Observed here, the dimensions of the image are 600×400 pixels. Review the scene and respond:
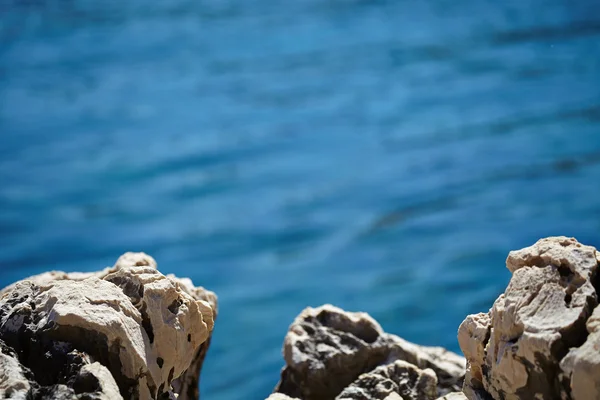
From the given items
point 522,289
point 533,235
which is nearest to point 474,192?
point 533,235

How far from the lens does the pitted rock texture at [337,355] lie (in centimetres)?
257

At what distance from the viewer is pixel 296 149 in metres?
6.56

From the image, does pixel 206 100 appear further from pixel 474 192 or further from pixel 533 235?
pixel 533 235

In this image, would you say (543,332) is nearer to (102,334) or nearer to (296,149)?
(102,334)

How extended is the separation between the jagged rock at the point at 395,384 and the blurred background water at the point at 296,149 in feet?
7.04

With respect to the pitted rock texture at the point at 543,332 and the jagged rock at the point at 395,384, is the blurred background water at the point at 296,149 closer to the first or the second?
the jagged rock at the point at 395,384

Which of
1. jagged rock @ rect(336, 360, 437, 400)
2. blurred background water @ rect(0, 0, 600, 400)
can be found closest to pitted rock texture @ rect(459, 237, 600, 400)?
jagged rock @ rect(336, 360, 437, 400)

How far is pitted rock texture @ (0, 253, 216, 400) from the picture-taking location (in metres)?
1.72

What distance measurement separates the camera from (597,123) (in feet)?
21.5

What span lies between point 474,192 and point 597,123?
1273 mm

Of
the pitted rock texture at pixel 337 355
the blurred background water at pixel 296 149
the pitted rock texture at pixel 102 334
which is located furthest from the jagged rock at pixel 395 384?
the blurred background water at pixel 296 149

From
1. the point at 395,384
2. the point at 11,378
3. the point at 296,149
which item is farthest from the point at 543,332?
the point at 296,149

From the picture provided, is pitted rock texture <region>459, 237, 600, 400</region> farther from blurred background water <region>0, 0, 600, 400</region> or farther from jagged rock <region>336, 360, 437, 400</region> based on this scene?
blurred background water <region>0, 0, 600, 400</region>

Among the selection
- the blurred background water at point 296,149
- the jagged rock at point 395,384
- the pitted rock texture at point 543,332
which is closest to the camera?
the pitted rock texture at point 543,332
